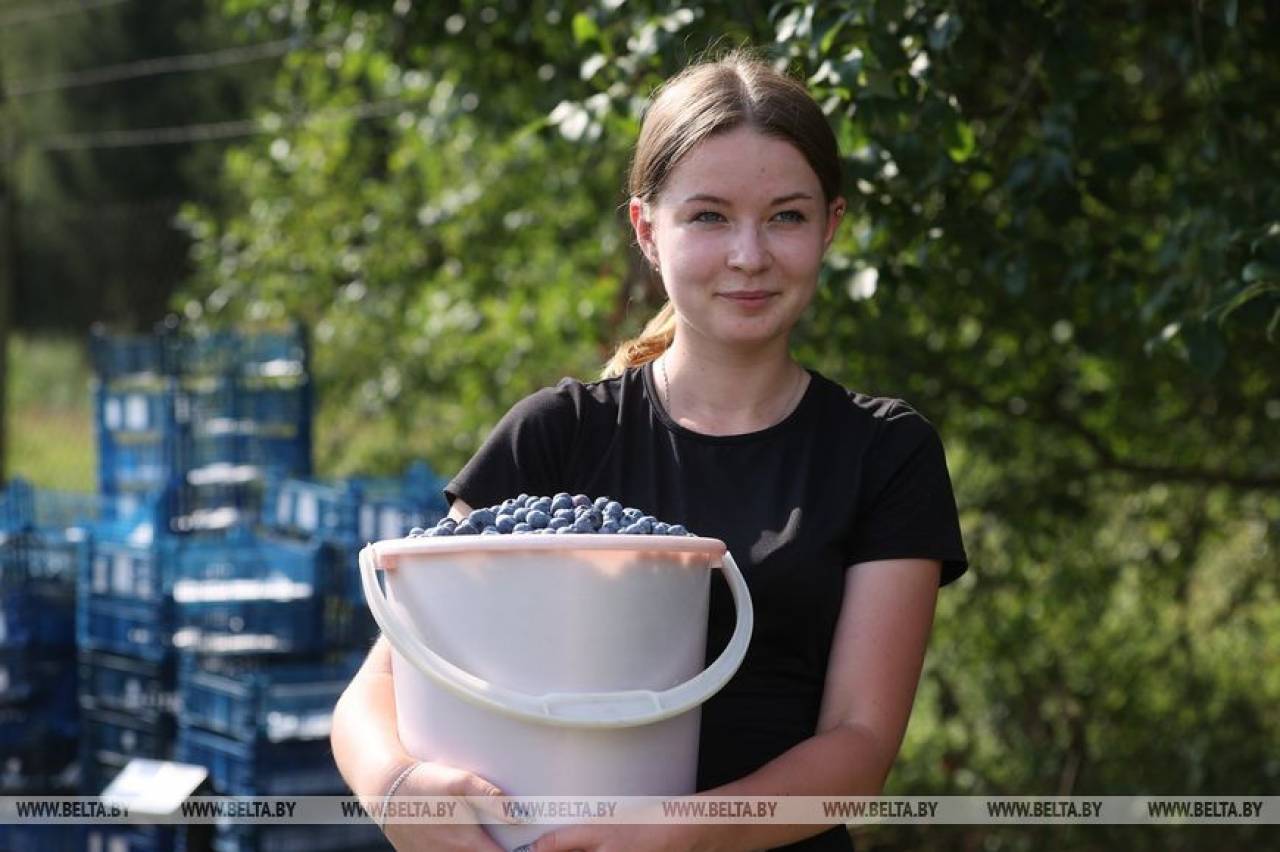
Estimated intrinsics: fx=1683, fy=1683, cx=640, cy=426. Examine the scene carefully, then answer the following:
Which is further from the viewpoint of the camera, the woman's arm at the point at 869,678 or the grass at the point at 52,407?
the grass at the point at 52,407

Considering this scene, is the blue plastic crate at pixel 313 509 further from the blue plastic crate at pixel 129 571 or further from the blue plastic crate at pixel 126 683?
the blue plastic crate at pixel 126 683

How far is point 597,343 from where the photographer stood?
17.1ft

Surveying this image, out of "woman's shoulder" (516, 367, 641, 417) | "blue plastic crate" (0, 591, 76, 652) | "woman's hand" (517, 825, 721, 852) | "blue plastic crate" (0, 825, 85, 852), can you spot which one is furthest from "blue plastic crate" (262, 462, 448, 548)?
Answer: "woman's hand" (517, 825, 721, 852)

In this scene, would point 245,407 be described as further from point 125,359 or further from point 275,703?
point 275,703

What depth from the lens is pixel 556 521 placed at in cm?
163

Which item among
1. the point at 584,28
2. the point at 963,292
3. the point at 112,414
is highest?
the point at 584,28

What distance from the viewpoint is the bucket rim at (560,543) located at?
1.57 m

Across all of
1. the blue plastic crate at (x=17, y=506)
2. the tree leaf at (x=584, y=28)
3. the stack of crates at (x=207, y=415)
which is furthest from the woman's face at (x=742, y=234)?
the stack of crates at (x=207, y=415)

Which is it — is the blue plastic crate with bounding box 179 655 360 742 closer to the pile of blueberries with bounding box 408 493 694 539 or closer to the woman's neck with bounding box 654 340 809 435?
the woman's neck with bounding box 654 340 809 435

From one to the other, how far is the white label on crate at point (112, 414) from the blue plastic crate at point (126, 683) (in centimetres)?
162

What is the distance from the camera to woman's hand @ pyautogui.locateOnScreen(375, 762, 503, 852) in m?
1.60

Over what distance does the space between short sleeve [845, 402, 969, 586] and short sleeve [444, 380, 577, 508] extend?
0.34 meters

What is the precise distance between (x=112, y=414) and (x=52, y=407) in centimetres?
1104

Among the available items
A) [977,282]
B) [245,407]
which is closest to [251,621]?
[245,407]
